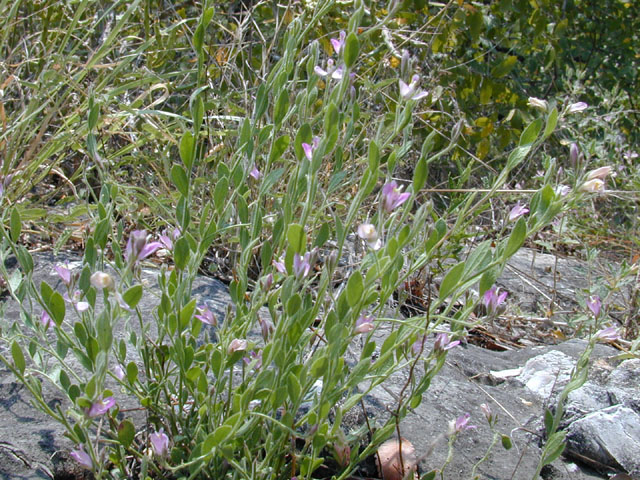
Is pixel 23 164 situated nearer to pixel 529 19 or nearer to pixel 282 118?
pixel 282 118

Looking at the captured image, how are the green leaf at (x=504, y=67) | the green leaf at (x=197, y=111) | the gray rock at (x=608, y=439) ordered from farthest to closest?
the green leaf at (x=504, y=67) < the gray rock at (x=608, y=439) < the green leaf at (x=197, y=111)

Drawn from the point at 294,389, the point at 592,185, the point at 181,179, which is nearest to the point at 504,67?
the point at 592,185

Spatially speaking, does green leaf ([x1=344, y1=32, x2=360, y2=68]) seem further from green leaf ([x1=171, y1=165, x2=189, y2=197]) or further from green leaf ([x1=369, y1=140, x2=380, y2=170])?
green leaf ([x1=171, y1=165, x2=189, y2=197])

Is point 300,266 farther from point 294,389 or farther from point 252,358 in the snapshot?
point 252,358

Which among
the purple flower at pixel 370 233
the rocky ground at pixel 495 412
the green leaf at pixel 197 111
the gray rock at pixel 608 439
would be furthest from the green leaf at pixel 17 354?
the gray rock at pixel 608 439

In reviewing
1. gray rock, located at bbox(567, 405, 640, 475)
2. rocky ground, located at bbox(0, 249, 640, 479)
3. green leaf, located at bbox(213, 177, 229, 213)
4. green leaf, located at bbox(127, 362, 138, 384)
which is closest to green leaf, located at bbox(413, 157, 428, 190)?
green leaf, located at bbox(213, 177, 229, 213)

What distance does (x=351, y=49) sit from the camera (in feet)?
3.56

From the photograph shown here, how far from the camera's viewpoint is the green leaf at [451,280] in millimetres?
991

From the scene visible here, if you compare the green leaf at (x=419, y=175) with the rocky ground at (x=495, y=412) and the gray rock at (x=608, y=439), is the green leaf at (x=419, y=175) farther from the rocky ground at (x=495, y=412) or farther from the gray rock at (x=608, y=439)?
the gray rock at (x=608, y=439)

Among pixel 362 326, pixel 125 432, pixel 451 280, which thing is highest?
pixel 451 280

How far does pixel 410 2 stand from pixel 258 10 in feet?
2.28

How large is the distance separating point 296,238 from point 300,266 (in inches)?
1.6

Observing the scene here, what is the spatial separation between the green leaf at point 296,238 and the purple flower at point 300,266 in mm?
12

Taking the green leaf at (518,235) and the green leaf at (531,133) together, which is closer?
the green leaf at (518,235)
